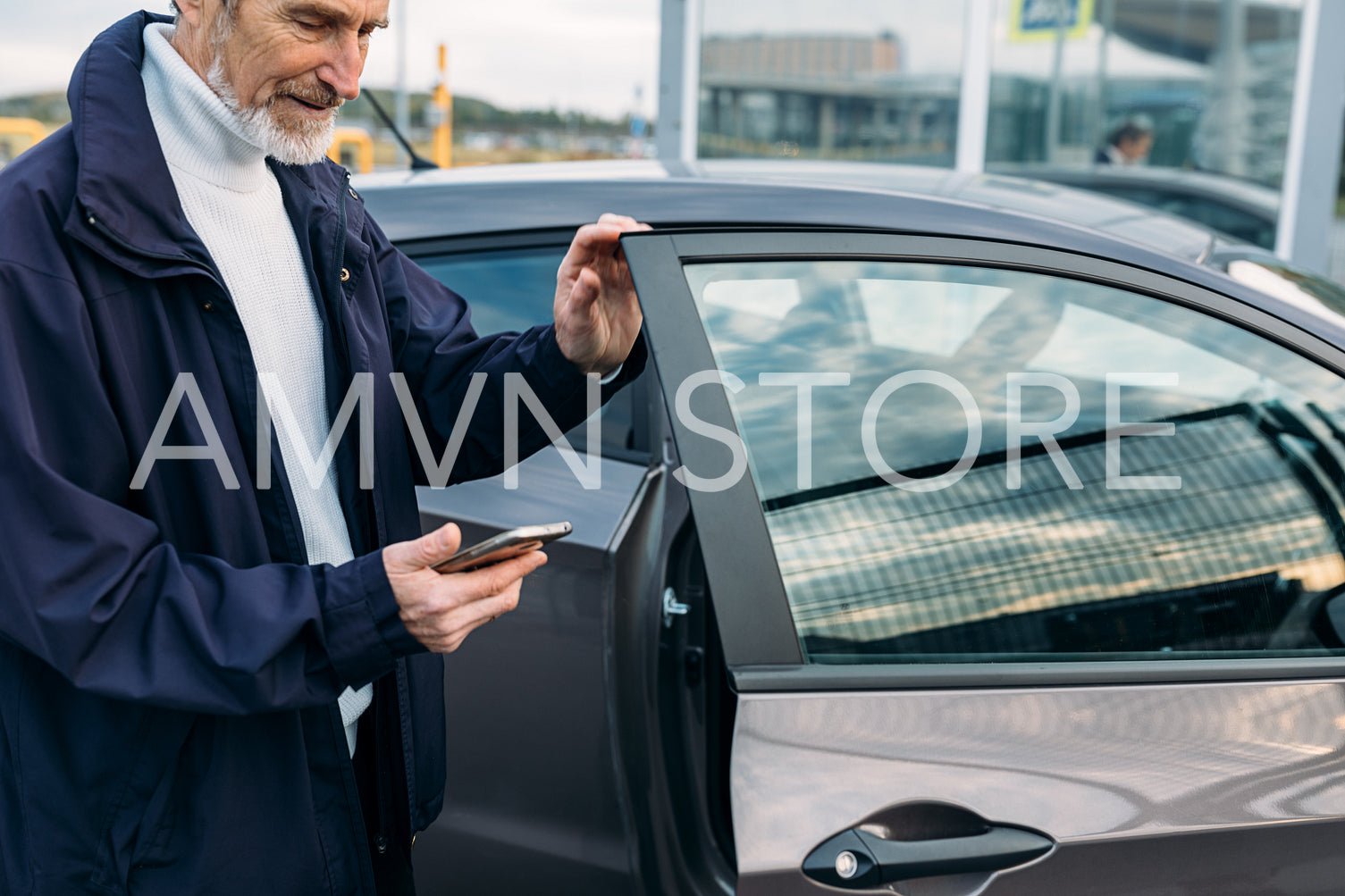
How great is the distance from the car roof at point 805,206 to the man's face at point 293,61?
0.55m

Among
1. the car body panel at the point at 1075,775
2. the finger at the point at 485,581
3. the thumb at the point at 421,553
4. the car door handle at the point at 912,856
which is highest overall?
the thumb at the point at 421,553

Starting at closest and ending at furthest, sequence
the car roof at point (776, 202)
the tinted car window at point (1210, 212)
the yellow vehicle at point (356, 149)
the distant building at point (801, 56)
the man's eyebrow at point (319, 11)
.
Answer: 1. the man's eyebrow at point (319, 11)
2. the car roof at point (776, 202)
3. the tinted car window at point (1210, 212)
4. the distant building at point (801, 56)
5. the yellow vehicle at point (356, 149)

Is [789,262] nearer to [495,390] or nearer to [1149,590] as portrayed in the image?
[495,390]

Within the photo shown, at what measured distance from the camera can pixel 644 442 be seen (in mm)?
1754

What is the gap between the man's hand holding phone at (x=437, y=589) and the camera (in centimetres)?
103

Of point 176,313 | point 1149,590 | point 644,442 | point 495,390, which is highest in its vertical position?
point 176,313

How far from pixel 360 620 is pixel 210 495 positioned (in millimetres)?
205

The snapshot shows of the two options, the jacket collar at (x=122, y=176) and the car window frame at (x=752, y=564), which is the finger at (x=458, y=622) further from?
the jacket collar at (x=122, y=176)

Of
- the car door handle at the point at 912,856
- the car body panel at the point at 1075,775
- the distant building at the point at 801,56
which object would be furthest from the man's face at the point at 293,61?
the distant building at the point at 801,56

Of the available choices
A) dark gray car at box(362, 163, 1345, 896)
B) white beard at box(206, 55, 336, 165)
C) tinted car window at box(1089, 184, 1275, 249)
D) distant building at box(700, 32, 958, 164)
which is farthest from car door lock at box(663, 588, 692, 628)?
tinted car window at box(1089, 184, 1275, 249)

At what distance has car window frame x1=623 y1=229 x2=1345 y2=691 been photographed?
3.95 feet

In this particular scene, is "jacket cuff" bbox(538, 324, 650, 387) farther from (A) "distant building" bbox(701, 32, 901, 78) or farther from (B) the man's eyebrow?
(A) "distant building" bbox(701, 32, 901, 78)

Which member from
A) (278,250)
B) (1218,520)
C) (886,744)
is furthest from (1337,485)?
(278,250)

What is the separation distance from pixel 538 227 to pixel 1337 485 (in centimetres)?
122
